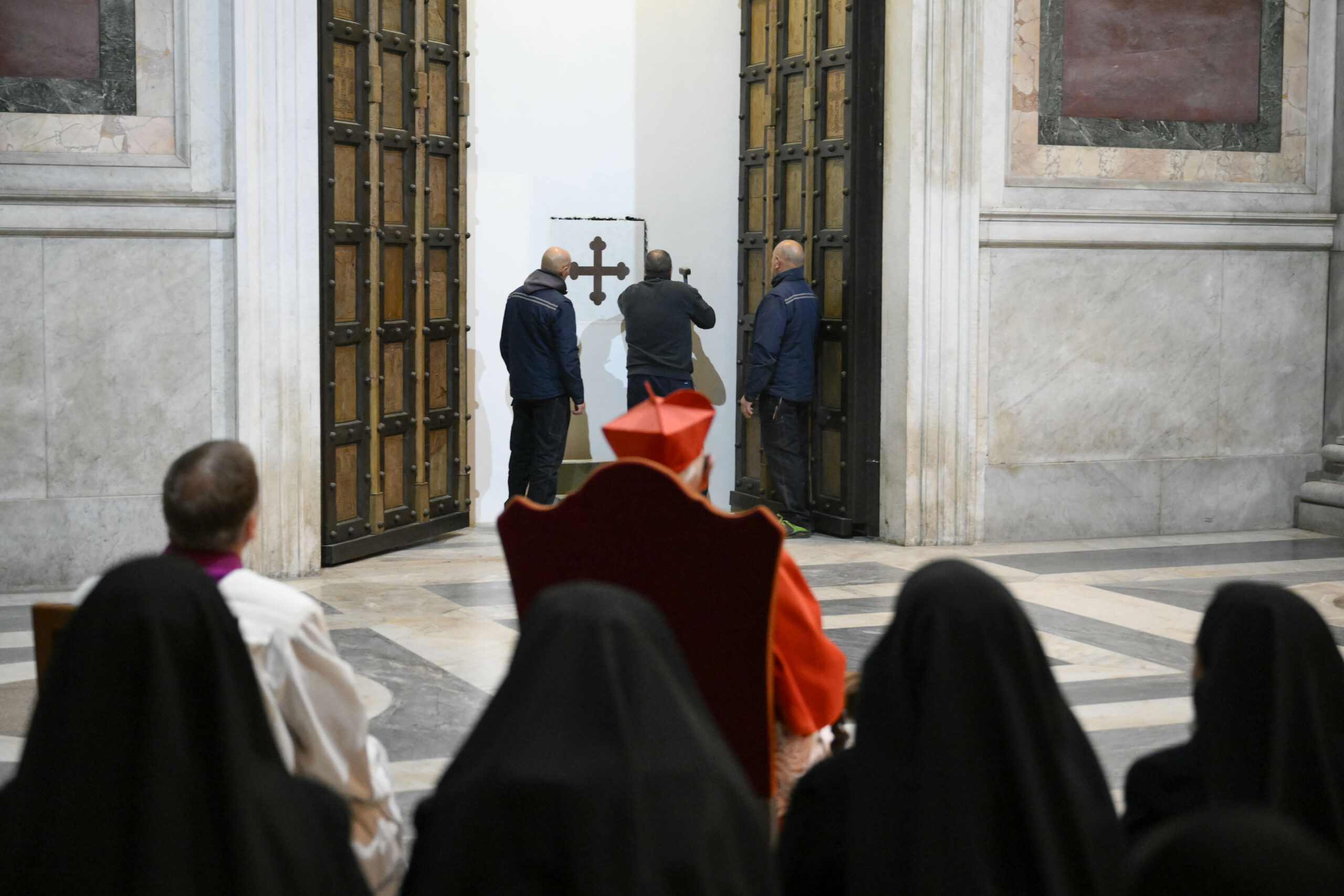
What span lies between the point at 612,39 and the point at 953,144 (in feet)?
11.1

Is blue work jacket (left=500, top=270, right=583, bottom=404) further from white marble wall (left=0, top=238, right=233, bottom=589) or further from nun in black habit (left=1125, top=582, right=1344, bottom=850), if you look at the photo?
nun in black habit (left=1125, top=582, right=1344, bottom=850)

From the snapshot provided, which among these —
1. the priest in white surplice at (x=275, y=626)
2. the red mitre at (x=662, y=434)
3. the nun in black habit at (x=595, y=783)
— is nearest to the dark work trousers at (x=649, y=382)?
the red mitre at (x=662, y=434)

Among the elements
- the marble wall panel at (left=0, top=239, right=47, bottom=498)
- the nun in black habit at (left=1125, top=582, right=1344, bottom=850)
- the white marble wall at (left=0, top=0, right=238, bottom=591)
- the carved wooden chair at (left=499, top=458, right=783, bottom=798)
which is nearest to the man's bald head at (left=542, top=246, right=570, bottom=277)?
the white marble wall at (left=0, top=0, right=238, bottom=591)

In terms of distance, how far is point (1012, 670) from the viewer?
7.07 ft

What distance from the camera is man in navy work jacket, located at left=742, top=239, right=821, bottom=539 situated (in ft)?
32.4

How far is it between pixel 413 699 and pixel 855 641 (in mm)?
2050

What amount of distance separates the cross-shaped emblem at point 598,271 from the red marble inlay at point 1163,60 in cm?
357

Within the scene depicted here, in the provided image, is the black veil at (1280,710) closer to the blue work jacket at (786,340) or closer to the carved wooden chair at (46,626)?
the carved wooden chair at (46,626)

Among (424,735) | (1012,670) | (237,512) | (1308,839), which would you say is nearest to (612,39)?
(424,735)

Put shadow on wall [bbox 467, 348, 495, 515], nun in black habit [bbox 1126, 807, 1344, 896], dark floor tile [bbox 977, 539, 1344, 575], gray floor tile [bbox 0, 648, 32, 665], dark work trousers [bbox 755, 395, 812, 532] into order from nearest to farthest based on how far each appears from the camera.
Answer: nun in black habit [bbox 1126, 807, 1344, 896] < gray floor tile [bbox 0, 648, 32, 665] < dark floor tile [bbox 977, 539, 1344, 575] < dark work trousers [bbox 755, 395, 812, 532] < shadow on wall [bbox 467, 348, 495, 515]

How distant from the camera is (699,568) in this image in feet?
10.6

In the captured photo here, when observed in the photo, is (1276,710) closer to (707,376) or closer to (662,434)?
(662,434)

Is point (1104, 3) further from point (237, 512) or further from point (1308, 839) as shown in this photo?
point (1308, 839)

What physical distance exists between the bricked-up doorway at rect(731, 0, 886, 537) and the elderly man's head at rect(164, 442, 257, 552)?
7.27m
